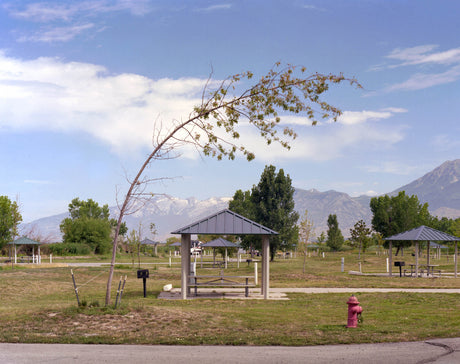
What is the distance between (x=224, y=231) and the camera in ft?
59.2

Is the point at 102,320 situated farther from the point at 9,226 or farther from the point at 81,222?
the point at 81,222

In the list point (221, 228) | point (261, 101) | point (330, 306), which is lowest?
point (330, 306)

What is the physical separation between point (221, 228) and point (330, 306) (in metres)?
4.63

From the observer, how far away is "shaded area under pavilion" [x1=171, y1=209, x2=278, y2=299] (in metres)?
18.0

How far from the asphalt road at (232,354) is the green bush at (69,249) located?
171 feet

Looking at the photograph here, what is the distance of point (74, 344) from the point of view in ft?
31.4

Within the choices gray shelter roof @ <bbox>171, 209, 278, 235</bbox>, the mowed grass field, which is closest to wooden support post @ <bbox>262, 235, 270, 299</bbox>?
gray shelter roof @ <bbox>171, 209, 278, 235</bbox>

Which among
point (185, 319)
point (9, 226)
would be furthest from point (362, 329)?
point (9, 226)

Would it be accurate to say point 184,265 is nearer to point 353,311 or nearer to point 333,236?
point 353,311

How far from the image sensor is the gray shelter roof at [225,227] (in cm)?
1798

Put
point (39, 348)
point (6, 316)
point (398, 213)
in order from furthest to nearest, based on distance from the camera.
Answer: point (398, 213)
point (6, 316)
point (39, 348)

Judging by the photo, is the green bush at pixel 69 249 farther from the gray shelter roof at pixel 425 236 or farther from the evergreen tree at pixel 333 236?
the gray shelter roof at pixel 425 236

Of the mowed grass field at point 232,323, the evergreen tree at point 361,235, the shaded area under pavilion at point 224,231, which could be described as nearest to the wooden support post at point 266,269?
the shaded area under pavilion at point 224,231

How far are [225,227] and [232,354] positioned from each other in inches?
378
